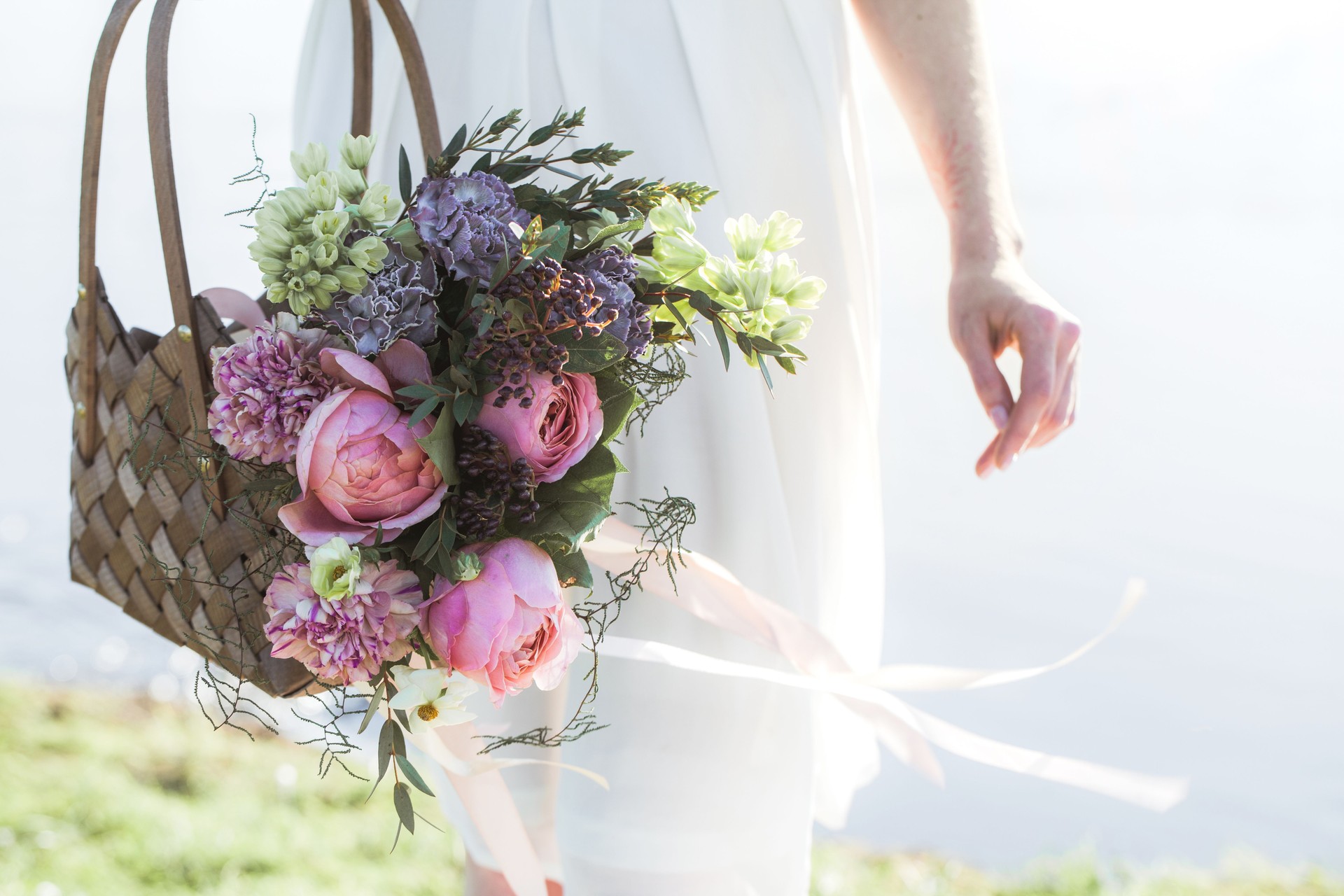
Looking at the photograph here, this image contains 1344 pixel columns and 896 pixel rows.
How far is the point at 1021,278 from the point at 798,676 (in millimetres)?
357

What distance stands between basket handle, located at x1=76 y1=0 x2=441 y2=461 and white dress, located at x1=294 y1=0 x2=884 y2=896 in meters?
0.15

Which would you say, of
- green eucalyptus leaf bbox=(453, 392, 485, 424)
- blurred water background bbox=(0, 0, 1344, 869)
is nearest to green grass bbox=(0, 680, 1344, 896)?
blurred water background bbox=(0, 0, 1344, 869)

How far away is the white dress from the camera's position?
83 cm

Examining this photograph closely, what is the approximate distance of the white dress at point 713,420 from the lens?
832 mm

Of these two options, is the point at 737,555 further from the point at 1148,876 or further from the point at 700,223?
the point at 1148,876

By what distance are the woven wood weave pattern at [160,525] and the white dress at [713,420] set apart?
265 mm

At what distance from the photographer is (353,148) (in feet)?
1.87

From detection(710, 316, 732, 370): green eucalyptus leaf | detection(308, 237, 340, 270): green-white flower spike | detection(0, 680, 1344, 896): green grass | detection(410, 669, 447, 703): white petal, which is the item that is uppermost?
detection(308, 237, 340, 270): green-white flower spike

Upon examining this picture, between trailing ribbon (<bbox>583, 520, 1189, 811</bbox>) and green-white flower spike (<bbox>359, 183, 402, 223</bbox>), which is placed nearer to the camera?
green-white flower spike (<bbox>359, 183, 402, 223</bbox>)

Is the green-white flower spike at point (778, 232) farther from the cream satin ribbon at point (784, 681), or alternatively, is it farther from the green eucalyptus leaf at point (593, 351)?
the cream satin ribbon at point (784, 681)

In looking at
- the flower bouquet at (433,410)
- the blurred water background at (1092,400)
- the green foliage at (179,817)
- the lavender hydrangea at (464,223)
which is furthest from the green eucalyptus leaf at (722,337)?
the blurred water background at (1092,400)

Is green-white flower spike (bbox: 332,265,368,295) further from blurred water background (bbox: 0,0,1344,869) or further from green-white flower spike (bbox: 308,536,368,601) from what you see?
blurred water background (bbox: 0,0,1344,869)

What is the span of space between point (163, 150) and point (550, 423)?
298mm

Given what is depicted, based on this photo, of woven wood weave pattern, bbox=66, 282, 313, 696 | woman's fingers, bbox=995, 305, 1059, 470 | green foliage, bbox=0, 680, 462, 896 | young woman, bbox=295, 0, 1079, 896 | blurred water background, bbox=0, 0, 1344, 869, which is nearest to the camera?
woven wood weave pattern, bbox=66, 282, 313, 696
